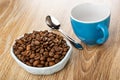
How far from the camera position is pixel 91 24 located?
2.16 ft

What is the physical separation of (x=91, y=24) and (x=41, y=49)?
16 cm

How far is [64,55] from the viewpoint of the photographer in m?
0.65

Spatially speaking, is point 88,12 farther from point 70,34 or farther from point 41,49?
point 41,49

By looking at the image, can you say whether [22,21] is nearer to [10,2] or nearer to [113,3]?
[10,2]

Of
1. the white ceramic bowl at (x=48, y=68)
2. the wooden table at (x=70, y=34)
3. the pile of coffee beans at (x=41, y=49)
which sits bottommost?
the wooden table at (x=70, y=34)

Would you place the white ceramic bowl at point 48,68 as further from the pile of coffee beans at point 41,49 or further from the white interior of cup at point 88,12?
the white interior of cup at point 88,12

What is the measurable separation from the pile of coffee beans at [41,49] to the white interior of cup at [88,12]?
0.37ft

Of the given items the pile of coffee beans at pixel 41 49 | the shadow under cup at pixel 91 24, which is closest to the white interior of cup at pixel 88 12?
the shadow under cup at pixel 91 24

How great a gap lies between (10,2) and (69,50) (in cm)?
49

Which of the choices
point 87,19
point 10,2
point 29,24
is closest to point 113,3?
point 87,19

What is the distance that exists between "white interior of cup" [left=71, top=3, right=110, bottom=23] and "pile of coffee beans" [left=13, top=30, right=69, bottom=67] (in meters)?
0.11

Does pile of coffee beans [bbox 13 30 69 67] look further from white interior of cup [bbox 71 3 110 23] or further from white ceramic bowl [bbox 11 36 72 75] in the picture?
white interior of cup [bbox 71 3 110 23]

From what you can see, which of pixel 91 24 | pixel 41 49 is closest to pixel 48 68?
pixel 41 49

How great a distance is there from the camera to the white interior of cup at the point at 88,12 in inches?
28.9
